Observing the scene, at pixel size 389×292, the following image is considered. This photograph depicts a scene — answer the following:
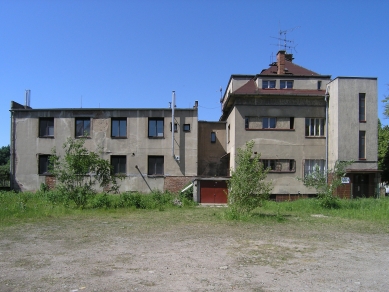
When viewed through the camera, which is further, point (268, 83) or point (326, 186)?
point (268, 83)

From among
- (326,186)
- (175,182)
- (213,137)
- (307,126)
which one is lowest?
(175,182)

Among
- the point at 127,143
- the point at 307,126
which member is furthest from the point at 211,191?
the point at 307,126

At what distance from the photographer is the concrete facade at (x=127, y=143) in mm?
33438

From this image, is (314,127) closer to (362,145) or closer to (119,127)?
(362,145)

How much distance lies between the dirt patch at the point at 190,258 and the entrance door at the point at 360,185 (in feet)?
56.6

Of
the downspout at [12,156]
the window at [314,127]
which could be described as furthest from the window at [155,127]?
the window at [314,127]

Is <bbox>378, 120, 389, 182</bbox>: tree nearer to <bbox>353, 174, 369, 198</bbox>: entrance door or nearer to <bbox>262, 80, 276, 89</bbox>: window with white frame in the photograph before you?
<bbox>353, 174, 369, 198</bbox>: entrance door

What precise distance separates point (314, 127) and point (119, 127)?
17000 millimetres

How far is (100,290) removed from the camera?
6.66m

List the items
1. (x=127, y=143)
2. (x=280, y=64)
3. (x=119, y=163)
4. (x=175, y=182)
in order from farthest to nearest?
(x=280, y=64) < (x=119, y=163) < (x=127, y=143) < (x=175, y=182)

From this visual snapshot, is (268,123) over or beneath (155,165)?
over

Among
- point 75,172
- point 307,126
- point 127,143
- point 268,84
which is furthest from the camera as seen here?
point 127,143

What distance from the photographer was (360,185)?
3084cm

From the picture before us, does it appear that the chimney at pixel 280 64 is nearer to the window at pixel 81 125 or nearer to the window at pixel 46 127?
the window at pixel 81 125
